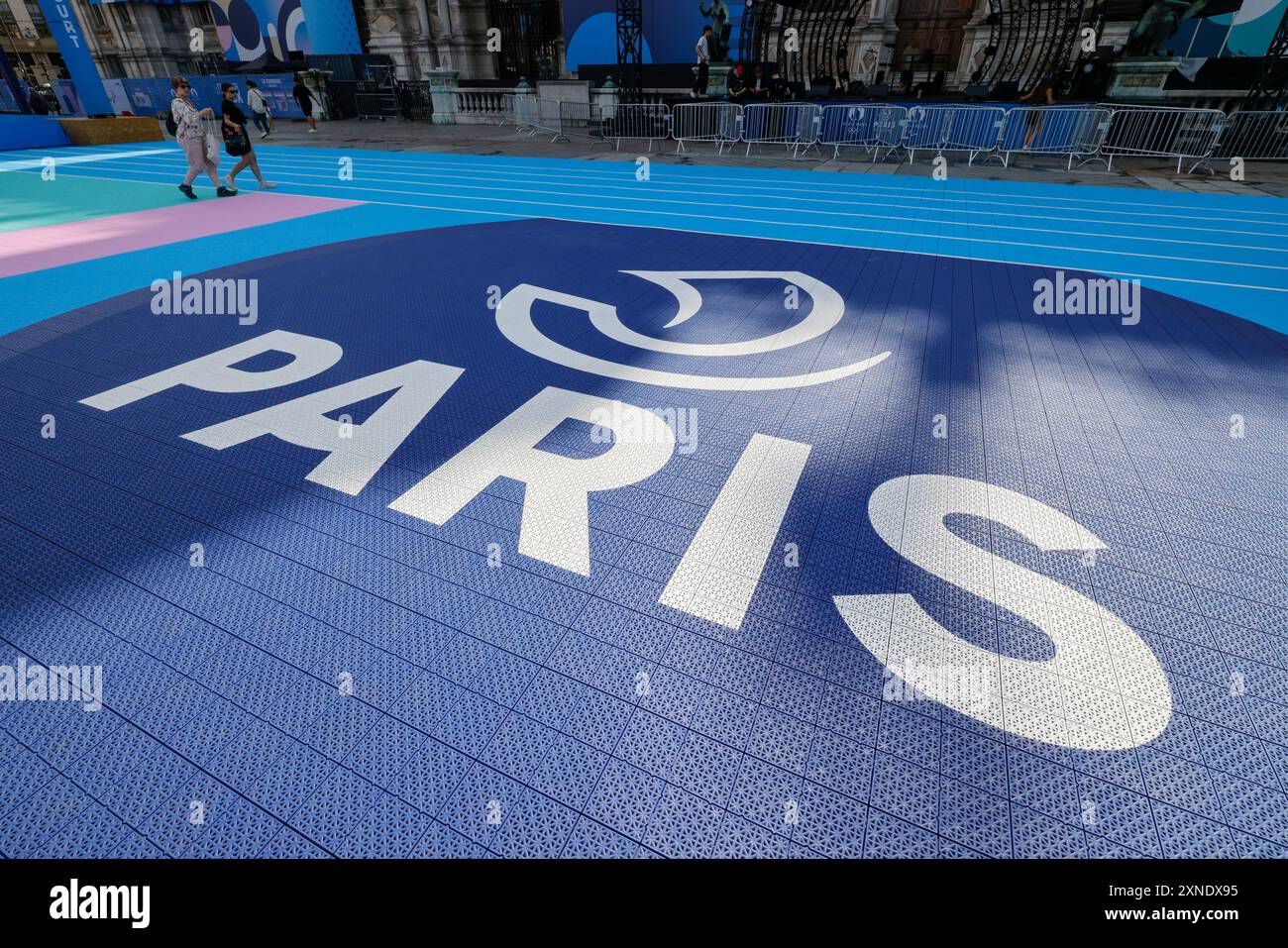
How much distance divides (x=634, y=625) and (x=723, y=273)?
607 cm

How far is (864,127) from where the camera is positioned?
17281 millimetres

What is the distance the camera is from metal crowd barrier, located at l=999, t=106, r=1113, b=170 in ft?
48.6

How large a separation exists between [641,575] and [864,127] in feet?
61.1

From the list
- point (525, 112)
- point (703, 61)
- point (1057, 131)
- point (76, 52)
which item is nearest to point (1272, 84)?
point (1057, 131)

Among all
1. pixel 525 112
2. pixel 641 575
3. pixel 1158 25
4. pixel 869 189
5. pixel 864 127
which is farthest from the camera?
pixel 525 112

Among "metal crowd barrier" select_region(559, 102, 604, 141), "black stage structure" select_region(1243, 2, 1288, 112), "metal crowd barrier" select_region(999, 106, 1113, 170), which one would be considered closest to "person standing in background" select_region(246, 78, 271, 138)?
"metal crowd barrier" select_region(559, 102, 604, 141)

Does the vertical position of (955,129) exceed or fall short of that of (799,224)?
it exceeds it

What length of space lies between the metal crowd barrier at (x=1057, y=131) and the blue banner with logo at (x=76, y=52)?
1131 inches

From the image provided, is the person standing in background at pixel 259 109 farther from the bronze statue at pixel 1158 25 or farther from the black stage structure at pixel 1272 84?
the black stage structure at pixel 1272 84

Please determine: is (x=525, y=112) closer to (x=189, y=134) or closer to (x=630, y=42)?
(x=630, y=42)

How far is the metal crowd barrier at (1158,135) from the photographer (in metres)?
15.0

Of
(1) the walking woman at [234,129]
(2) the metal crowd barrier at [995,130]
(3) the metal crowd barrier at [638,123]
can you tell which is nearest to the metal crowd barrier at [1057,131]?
(2) the metal crowd barrier at [995,130]

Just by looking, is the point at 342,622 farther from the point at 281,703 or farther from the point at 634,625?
the point at 634,625

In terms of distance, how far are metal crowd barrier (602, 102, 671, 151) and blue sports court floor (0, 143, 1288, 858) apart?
16.2 m
